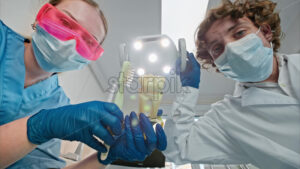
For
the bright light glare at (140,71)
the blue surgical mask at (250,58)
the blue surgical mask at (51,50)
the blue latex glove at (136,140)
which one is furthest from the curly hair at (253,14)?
the blue surgical mask at (51,50)

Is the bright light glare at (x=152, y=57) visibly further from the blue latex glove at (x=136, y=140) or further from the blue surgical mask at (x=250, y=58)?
the blue latex glove at (x=136, y=140)

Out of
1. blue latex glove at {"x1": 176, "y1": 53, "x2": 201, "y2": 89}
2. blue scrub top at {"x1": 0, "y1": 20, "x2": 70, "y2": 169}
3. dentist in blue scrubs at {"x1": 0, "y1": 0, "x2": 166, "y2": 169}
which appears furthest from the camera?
blue latex glove at {"x1": 176, "y1": 53, "x2": 201, "y2": 89}

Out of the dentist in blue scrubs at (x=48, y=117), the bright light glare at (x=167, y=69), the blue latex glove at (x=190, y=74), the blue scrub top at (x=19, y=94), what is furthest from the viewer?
the bright light glare at (x=167, y=69)

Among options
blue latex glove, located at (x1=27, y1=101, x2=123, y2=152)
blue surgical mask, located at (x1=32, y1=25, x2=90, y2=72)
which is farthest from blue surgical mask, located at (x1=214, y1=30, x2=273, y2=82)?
blue surgical mask, located at (x1=32, y1=25, x2=90, y2=72)

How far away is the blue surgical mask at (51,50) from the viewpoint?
1.99 feet

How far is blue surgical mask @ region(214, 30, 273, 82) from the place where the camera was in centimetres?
66

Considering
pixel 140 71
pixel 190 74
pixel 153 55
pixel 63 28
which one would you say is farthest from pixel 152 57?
pixel 63 28

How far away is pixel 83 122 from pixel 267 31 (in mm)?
1042

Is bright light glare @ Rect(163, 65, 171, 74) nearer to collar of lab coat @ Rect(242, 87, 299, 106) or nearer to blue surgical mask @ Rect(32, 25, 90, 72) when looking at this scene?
collar of lab coat @ Rect(242, 87, 299, 106)

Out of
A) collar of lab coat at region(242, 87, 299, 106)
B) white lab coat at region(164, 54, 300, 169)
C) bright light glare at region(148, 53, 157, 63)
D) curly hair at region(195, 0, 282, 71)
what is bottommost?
white lab coat at region(164, 54, 300, 169)

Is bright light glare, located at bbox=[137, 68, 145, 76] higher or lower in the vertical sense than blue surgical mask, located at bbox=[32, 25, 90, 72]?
lower

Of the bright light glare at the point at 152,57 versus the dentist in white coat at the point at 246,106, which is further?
the bright light glare at the point at 152,57

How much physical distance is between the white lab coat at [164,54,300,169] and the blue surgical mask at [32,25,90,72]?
1.88ft

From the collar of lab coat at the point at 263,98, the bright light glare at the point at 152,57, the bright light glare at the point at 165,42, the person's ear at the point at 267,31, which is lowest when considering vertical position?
the collar of lab coat at the point at 263,98
